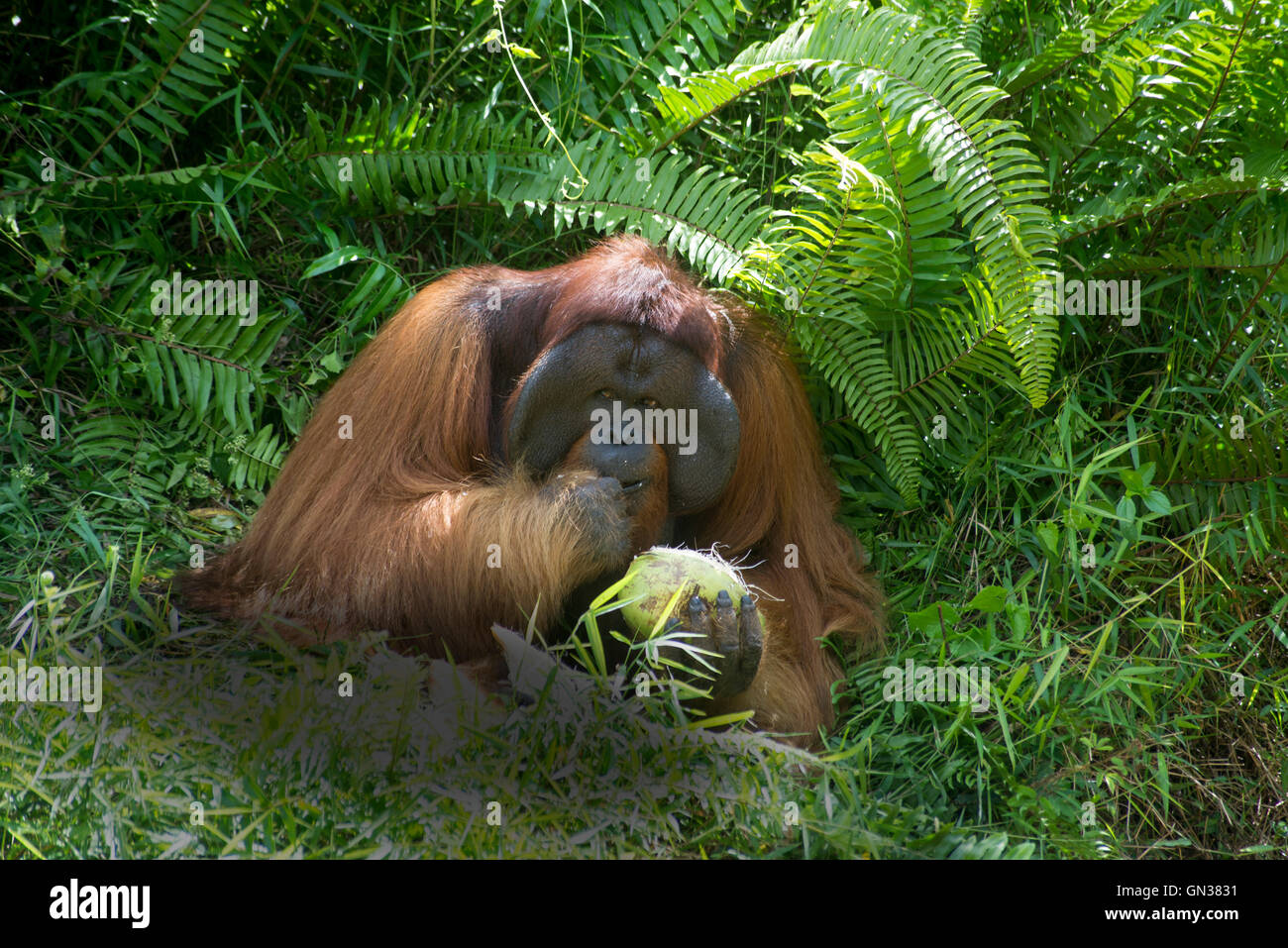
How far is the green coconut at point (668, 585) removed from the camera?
3.32 m

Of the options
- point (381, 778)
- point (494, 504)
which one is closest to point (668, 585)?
point (494, 504)

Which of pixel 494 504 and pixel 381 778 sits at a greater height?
pixel 494 504

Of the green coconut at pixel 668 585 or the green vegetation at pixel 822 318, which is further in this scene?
the green vegetation at pixel 822 318

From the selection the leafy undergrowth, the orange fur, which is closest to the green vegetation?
the leafy undergrowth

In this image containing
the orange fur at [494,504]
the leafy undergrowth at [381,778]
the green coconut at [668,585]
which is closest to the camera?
the leafy undergrowth at [381,778]

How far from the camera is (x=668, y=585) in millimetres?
3348

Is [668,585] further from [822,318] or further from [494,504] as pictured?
[822,318]

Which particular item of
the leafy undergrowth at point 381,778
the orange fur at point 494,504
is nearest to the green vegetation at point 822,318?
the leafy undergrowth at point 381,778

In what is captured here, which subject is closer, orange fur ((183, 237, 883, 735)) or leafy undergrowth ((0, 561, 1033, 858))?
leafy undergrowth ((0, 561, 1033, 858))

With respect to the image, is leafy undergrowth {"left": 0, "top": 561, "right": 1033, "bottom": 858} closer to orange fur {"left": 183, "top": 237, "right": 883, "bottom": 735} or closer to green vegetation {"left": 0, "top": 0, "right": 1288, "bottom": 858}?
green vegetation {"left": 0, "top": 0, "right": 1288, "bottom": 858}

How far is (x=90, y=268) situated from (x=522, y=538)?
2.22m

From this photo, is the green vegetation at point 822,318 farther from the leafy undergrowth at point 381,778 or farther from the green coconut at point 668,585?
the green coconut at point 668,585

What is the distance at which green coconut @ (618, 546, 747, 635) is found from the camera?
332cm

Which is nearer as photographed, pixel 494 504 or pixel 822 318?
pixel 494 504
